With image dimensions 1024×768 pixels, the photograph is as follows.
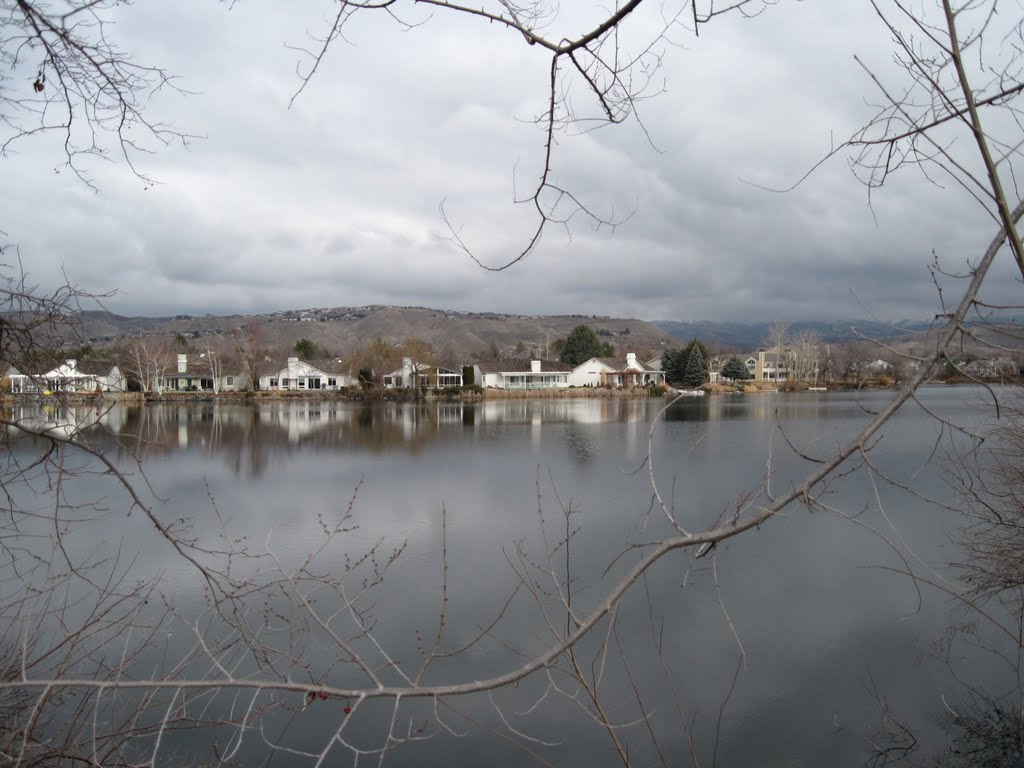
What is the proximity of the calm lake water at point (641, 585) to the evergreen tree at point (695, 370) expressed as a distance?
3727cm

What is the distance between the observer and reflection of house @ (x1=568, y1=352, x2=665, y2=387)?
189 feet

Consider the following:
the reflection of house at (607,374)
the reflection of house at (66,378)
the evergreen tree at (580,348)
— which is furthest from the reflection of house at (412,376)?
the reflection of house at (66,378)

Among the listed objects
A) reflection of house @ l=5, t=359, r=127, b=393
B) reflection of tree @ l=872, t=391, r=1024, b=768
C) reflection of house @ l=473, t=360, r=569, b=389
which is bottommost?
reflection of tree @ l=872, t=391, r=1024, b=768

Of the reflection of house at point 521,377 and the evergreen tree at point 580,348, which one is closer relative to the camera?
the reflection of house at point 521,377

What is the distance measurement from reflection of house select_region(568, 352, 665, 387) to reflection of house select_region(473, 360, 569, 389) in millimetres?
1091

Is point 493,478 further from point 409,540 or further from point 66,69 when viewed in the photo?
point 66,69

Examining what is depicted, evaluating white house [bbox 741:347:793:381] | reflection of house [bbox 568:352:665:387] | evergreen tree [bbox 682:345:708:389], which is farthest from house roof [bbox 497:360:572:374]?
white house [bbox 741:347:793:381]

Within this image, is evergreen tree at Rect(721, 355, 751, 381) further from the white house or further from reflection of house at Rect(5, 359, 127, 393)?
reflection of house at Rect(5, 359, 127, 393)

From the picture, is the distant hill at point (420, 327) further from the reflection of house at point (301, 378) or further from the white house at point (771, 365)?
the reflection of house at point (301, 378)

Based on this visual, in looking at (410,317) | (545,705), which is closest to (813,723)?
(545,705)

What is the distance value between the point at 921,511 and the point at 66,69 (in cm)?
1406

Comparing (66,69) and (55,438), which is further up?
(66,69)

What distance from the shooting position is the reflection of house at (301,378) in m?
56.6

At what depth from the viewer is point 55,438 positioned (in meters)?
2.61
